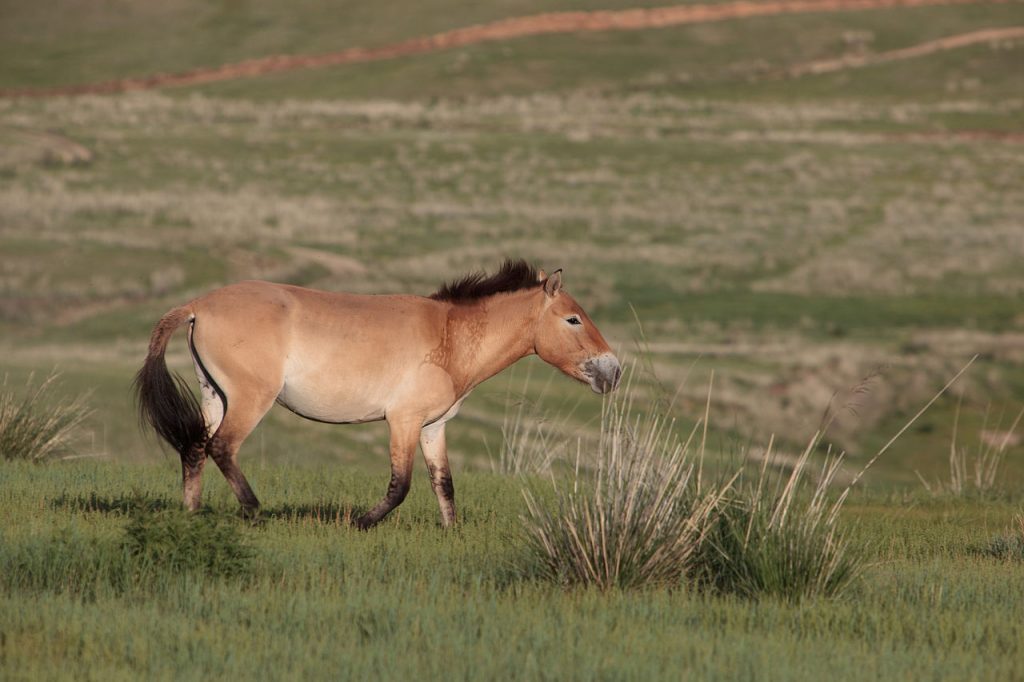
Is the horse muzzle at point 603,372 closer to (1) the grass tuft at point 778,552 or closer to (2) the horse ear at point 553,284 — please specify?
(2) the horse ear at point 553,284

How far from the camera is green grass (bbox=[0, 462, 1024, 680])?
7.11m

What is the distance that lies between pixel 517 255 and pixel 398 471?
113ft

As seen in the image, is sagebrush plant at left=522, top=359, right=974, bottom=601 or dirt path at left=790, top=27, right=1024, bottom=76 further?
dirt path at left=790, top=27, right=1024, bottom=76

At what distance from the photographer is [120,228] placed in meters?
47.6

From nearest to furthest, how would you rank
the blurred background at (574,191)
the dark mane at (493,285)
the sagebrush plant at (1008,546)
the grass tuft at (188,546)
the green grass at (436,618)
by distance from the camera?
the green grass at (436,618)
the grass tuft at (188,546)
the sagebrush plant at (1008,546)
the dark mane at (493,285)
the blurred background at (574,191)

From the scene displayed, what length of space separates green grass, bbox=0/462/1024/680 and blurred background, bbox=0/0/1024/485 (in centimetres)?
114

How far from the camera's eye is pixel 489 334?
37.0 ft

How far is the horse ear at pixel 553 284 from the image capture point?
36.5 feet

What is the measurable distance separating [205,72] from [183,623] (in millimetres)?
108409

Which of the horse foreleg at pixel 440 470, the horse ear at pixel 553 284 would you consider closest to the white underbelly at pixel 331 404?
the horse foreleg at pixel 440 470

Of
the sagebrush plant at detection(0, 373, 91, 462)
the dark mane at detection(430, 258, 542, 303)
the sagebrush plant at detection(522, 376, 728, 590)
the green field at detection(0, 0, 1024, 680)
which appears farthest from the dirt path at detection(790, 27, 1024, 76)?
the sagebrush plant at detection(522, 376, 728, 590)

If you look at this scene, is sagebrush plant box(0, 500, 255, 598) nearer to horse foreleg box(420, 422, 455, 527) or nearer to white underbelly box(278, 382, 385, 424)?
white underbelly box(278, 382, 385, 424)

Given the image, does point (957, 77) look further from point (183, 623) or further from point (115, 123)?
point (183, 623)

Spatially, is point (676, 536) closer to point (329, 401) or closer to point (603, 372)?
point (603, 372)
